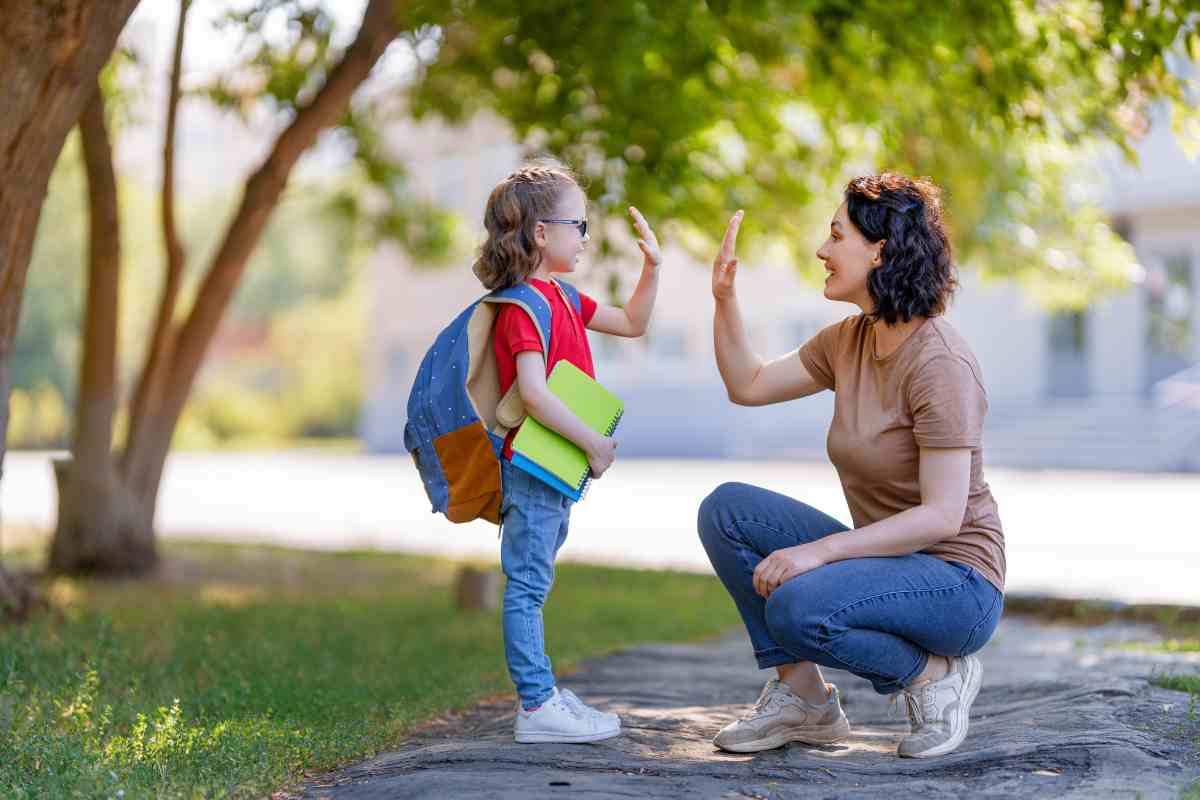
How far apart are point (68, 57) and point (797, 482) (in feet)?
54.2

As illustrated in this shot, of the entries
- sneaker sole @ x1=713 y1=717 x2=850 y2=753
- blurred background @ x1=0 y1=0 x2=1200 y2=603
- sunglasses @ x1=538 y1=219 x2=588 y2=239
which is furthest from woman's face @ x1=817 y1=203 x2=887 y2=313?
blurred background @ x1=0 y1=0 x2=1200 y2=603

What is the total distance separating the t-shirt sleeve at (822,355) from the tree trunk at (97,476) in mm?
6949

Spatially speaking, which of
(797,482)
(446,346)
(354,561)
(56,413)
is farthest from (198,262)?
(446,346)

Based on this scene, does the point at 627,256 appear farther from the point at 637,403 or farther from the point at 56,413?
the point at 56,413

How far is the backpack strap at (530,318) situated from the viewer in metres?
4.04

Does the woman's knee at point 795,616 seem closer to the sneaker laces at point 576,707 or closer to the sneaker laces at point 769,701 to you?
the sneaker laces at point 769,701

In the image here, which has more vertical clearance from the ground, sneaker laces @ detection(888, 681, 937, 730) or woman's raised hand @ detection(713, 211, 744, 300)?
woman's raised hand @ detection(713, 211, 744, 300)

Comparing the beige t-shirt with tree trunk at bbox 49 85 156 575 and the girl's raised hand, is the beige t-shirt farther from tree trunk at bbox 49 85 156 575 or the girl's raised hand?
tree trunk at bbox 49 85 156 575

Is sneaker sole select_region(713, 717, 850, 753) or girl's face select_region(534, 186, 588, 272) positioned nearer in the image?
sneaker sole select_region(713, 717, 850, 753)

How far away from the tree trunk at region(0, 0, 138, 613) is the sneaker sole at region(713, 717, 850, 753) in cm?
321

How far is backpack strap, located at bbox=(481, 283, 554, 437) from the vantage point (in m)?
4.04

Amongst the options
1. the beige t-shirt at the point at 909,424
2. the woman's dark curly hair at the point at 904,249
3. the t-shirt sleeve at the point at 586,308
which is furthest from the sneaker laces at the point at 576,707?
the woman's dark curly hair at the point at 904,249

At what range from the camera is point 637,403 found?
30906mm

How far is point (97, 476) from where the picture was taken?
32.4 feet
